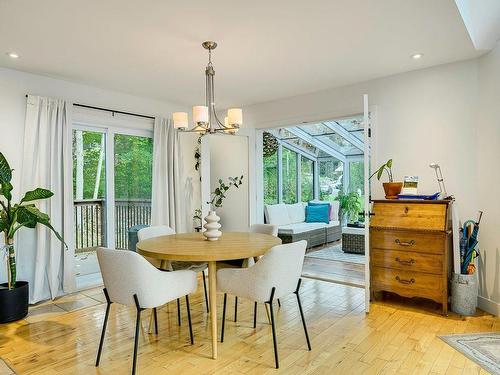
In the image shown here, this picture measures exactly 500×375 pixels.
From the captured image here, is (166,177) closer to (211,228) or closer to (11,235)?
(11,235)

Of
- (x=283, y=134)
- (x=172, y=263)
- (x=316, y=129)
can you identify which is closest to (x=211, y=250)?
(x=172, y=263)

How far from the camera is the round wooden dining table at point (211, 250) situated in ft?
7.23

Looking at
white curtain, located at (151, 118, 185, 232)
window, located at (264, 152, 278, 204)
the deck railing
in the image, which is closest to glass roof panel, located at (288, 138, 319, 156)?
window, located at (264, 152, 278, 204)

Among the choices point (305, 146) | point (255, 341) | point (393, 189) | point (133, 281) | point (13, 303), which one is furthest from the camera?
point (305, 146)

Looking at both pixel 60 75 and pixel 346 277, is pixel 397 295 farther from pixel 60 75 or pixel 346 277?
pixel 60 75

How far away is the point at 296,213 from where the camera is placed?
6.74 m

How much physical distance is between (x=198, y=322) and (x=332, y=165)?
682cm

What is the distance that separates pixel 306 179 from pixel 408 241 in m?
5.55

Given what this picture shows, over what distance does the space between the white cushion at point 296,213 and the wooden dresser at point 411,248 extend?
317 centimetres

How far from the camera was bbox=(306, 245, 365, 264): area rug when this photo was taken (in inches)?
206

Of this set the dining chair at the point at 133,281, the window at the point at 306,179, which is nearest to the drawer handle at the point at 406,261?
the dining chair at the point at 133,281

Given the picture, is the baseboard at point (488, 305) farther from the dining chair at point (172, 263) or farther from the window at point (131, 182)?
the window at point (131, 182)

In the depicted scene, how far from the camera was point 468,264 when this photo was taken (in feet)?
10.1

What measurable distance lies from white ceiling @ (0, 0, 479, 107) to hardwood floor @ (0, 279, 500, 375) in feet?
7.78
